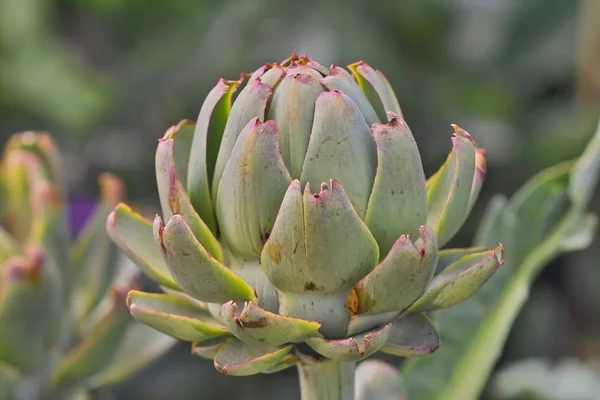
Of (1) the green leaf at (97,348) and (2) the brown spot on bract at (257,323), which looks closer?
(2) the brown spot on bract at (257,323)

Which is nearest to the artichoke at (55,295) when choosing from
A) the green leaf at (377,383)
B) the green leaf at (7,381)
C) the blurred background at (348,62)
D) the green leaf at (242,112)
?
the green leaf at (7,381)

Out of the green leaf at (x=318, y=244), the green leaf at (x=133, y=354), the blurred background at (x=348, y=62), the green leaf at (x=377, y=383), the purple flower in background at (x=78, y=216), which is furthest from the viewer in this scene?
the blurred background at (x=348, y=62)

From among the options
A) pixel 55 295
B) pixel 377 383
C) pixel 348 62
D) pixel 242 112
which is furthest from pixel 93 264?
pixel 348 62

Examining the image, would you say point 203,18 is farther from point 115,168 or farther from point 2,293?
point 2,293

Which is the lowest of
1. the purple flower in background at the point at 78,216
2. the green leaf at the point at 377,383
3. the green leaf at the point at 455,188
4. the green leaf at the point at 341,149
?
the purple flower in background at the point at 78,216

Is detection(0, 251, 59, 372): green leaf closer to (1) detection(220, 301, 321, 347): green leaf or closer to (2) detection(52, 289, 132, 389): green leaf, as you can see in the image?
(2) detection(52, 289, 132, 389): green leaf

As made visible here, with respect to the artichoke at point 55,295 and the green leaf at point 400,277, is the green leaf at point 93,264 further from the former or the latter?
the green leaf at point 400,277

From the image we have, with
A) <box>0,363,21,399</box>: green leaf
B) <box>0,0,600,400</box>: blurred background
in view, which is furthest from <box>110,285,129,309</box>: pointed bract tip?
<box>0,0,600,400</box>: blurred background
